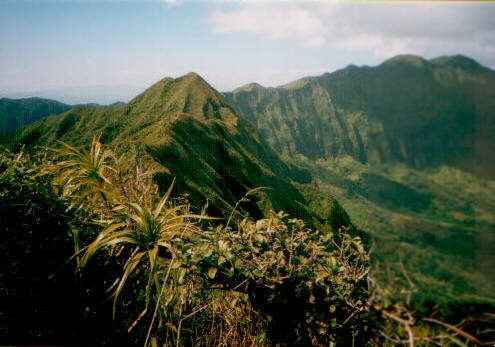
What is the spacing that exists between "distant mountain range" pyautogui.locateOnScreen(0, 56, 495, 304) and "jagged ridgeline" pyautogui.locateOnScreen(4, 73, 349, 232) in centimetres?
31

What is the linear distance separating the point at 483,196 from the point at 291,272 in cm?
112

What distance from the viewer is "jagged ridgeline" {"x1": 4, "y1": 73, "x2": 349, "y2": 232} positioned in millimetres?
37434

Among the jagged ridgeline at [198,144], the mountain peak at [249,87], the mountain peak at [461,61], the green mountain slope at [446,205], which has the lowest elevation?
the jagged ridgeline at [198,144]

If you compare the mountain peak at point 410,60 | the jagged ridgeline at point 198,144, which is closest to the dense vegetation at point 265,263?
the mountain peak at point 410,60

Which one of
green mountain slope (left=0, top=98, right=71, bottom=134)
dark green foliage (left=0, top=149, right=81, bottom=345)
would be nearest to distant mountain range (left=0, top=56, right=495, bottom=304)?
dark green foliage (left=0, top=149, right=81, bottom=345)

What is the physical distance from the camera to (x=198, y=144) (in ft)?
159

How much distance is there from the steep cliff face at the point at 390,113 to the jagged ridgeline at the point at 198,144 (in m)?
14.3

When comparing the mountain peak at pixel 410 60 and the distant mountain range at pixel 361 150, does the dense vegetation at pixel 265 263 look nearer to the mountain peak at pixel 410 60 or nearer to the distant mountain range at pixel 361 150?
the distant mountain range at pixel 361 150

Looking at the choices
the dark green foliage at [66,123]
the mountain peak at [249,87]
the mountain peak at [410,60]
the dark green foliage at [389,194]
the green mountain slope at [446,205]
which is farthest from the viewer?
the mountain peak at [249,87]

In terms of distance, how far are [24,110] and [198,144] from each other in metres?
99.9

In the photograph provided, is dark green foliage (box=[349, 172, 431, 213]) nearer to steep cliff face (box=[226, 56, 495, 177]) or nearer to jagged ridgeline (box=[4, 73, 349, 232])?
steep cliff face (box=[226, 56, 495, 177])

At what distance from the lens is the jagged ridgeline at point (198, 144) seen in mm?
37434

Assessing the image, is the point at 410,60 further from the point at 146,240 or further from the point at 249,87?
the point at 249,87

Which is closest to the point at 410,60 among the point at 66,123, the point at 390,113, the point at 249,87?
the point at 390,113
